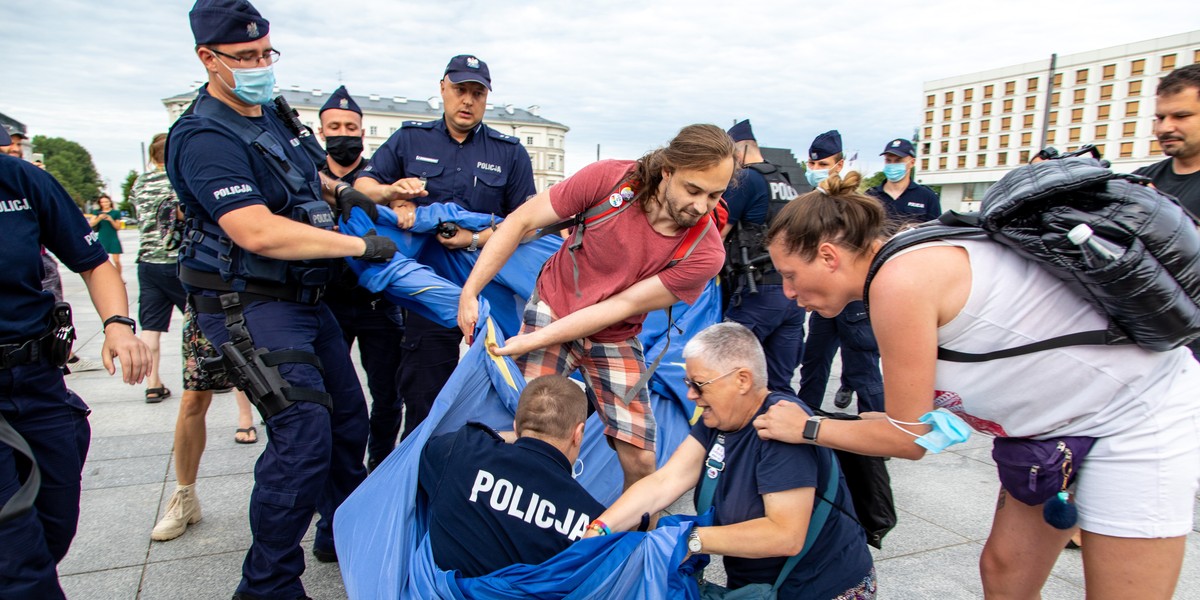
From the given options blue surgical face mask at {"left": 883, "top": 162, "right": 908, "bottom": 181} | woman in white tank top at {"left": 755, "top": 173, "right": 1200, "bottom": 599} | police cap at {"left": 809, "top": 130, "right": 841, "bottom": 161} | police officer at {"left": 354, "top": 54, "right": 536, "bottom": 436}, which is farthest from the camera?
blue surgical face mask at {"left": 883, "top": 162, "right": 908, "bottom": 181}

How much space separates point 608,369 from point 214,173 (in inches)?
60.4

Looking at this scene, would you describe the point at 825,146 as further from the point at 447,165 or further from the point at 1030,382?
the point at 1030,382

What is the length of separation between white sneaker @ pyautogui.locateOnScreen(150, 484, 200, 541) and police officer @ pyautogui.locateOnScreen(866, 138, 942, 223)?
484 cm

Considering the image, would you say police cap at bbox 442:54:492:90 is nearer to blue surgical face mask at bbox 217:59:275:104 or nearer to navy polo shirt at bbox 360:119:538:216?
navy polo shirt at bbox 360:119:538:216

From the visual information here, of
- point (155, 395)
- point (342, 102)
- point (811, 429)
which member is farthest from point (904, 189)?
point (155, 395)

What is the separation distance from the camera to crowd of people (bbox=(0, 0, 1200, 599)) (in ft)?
5.51

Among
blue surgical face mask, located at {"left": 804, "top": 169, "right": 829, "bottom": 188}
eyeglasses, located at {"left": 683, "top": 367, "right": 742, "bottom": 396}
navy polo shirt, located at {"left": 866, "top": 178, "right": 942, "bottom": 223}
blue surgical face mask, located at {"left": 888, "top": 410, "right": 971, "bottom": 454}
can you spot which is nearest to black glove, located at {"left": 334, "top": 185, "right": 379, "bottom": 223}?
eyeglasses, located at {"left": 683, "top": 367, "right": 742, "bottom": 396}

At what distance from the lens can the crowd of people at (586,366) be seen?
1679 mm

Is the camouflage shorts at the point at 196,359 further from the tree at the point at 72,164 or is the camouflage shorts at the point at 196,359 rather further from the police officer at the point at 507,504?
the tree at the point at 72,164

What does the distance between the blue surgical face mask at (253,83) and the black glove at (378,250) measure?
605 mm

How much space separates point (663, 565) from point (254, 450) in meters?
3.28

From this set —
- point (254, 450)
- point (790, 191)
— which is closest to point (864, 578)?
point (790, 191)

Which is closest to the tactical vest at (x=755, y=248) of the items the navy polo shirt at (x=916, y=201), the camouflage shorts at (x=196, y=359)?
the navy polo shirt at (x=916, y=201)

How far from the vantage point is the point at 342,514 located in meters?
2.24
